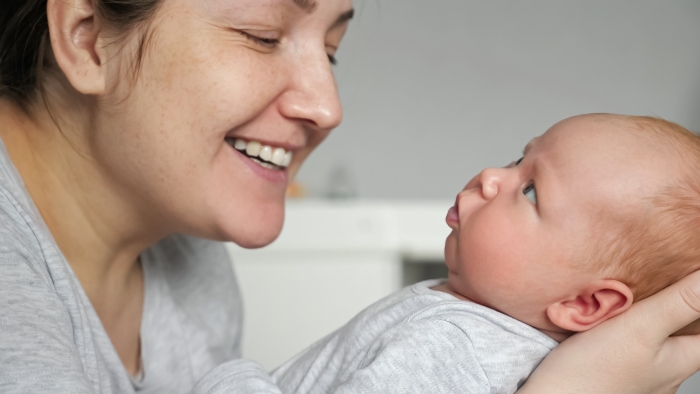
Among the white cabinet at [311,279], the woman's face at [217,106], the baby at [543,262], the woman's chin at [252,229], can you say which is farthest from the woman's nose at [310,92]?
the white cabinet at [311,279]

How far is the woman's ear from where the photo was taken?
1003mm

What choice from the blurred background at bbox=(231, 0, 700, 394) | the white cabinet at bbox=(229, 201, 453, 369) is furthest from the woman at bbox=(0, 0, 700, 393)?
the blurred background at bbox=(231, 0, 700, 394)

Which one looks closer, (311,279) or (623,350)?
(623,350)

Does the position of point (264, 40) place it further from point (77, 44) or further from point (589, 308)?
point (589, 308)

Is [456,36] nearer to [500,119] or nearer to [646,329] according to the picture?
[500,119]

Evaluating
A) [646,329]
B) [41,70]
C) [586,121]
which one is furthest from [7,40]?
[646,329]

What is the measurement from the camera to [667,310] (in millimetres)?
865

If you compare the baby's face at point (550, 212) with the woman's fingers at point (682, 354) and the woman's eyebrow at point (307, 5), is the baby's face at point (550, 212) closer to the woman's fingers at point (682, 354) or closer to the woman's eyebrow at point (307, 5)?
the woman's fingers at point (682, 354)

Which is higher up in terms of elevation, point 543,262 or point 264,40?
point 264,40

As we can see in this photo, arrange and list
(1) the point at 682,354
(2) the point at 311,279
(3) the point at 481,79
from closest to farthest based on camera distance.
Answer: (1) the point at 682,354 < (2) the point at 311,279 < (3) the point at 481,79

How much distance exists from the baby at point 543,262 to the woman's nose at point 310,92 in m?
0.29

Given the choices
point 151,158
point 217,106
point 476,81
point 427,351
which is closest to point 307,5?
point 217,106

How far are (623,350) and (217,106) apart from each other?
2.19 ft

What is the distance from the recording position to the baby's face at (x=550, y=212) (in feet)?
2.94
